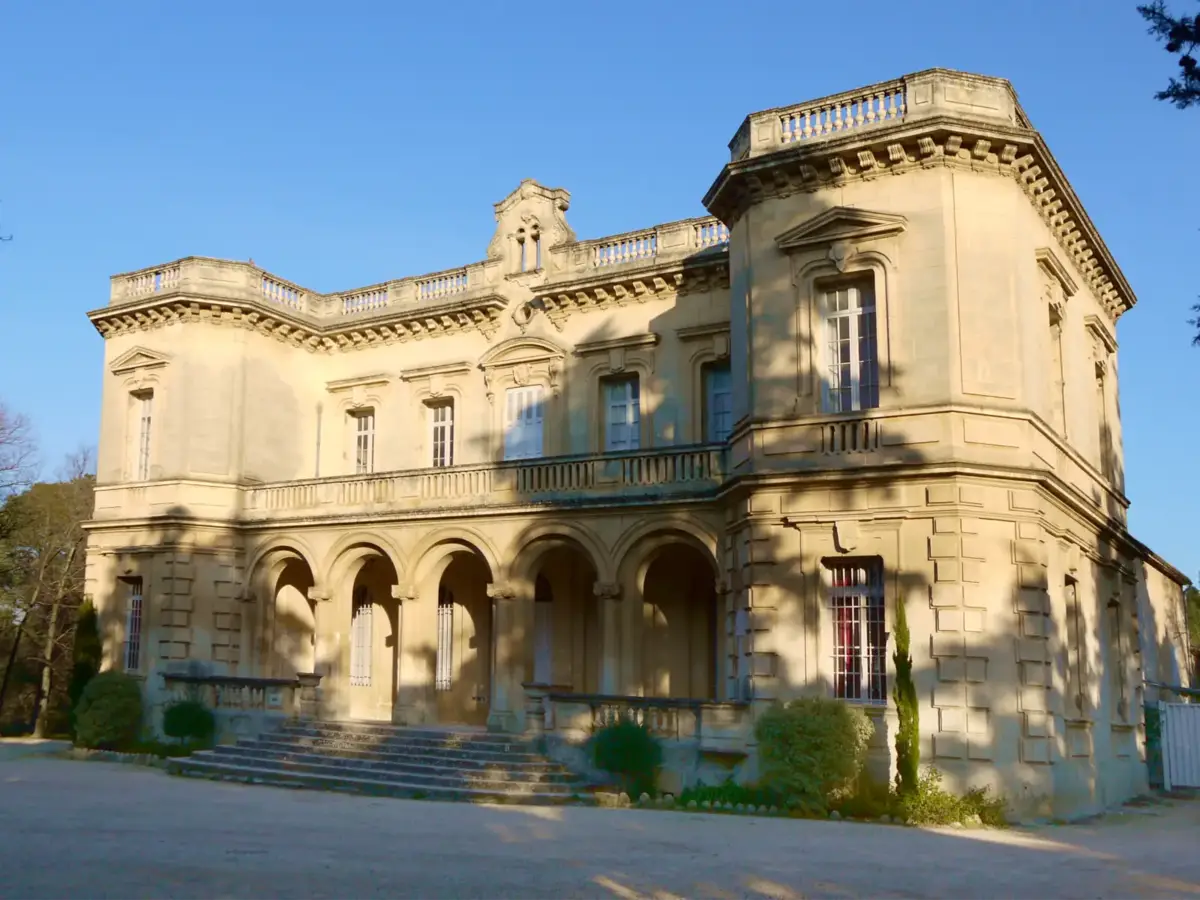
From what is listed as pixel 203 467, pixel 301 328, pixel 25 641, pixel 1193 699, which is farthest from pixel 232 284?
pixel 1193 699

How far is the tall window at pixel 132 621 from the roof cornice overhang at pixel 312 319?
18.7ft

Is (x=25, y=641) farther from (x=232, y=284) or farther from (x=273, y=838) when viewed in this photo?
(x=273, y=838)

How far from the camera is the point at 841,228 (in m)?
17.7

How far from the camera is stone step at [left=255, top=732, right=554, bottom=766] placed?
61.5 feet

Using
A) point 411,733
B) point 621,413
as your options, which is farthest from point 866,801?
point 621,413

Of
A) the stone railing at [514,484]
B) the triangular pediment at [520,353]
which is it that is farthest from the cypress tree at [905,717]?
the triangular pediment at [520,353]

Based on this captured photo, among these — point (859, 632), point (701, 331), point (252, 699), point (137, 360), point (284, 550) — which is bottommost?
point (252, 699)

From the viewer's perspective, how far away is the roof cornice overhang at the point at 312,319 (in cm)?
2541

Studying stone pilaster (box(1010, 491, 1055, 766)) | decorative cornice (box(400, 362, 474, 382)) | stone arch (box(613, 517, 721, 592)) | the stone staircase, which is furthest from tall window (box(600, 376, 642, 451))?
stone pilaster (box(1010, 491, 1055, 766))

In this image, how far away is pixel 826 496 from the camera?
1706cm

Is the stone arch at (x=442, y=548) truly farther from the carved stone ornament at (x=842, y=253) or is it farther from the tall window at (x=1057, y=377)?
the tall window at (x=1057, y=377)

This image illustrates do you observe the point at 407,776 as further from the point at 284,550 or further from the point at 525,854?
the point at 284,550

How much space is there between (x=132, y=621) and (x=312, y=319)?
777 centimetres

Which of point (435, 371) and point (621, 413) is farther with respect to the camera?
point (435, 371)
